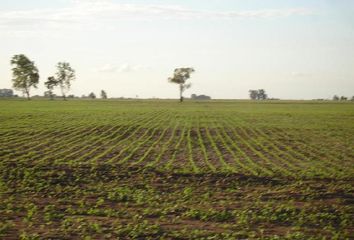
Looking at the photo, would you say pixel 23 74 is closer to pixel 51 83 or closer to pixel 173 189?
pixel 51 83

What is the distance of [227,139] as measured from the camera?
90.7 ft

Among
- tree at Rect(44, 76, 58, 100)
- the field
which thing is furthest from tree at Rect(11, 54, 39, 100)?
the field

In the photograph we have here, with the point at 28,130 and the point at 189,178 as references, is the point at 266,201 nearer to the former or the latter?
the point at 189,178

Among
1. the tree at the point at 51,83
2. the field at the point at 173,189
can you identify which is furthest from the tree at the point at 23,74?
the field at the point at 173,189

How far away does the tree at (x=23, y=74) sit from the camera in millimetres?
126875

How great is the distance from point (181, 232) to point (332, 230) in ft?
12.5

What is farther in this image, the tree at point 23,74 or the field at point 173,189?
Result: the tree at point 23,74

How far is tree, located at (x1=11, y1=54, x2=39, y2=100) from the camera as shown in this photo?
12688cm

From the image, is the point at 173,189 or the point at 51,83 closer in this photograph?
the point at 173,189

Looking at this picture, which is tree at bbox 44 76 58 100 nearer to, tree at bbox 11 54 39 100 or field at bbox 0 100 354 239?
tree at bbox 11 54 39 100

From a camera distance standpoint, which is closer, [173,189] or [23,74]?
[173,189]

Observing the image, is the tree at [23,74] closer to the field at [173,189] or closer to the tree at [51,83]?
the tree at [51,83]

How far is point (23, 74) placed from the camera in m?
128

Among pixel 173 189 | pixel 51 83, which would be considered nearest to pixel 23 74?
pixel 51 83
